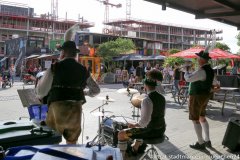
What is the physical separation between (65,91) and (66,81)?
12 cm

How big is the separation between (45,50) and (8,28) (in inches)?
1124

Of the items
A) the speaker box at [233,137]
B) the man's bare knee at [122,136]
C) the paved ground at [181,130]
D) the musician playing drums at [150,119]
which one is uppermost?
the musician playing drums at [150,119]

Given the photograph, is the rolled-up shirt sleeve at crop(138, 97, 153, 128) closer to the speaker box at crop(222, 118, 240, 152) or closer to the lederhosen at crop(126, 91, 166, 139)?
the lederhosen at crop(126, 91, 166, 139)

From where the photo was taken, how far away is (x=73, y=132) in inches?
142

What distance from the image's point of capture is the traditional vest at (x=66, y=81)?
11.3 ft

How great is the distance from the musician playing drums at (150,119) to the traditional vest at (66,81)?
1000 mm

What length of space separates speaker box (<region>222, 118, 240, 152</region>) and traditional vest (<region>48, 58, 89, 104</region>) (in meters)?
3.51

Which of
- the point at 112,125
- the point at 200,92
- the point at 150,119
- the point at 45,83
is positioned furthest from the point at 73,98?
the point at 200,92

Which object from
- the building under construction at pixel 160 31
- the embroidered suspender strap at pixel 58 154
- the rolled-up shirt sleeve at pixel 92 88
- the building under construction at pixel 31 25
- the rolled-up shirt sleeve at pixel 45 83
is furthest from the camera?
the building under construction at pixel 160 31

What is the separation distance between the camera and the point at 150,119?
14.2 feet

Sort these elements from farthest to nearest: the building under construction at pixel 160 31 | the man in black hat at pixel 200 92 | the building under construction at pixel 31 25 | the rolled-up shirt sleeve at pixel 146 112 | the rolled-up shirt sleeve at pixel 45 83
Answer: the building under construction at pixel 160 31 < the building under construction at pixel 31 25 < the man in black hat at pixel 200 92 < the rolled-up shirt sleeve at pixel 146 112 < the rolled-up shirt sleeve at pixel 45 83

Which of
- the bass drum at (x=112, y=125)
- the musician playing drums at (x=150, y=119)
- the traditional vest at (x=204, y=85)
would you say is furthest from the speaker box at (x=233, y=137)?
the musician playing drums at (x=150, y=119)

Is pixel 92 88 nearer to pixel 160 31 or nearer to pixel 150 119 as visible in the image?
pixel 150 119

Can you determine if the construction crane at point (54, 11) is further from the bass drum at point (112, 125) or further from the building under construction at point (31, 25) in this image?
the bass drum at point (112, 125)
